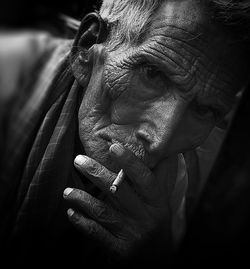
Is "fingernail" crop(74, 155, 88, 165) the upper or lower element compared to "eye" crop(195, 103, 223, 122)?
lower

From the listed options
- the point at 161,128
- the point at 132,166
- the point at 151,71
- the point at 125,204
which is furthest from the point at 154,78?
the point at 125,204

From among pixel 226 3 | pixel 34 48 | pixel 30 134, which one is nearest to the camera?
pixel 226 3

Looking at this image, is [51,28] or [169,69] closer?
[169,69]

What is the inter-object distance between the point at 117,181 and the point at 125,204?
3.6 inches

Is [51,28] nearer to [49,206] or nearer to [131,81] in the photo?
[131,81]

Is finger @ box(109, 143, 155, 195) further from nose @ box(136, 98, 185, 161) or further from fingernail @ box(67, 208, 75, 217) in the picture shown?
fingernail @ box(67, 208, 75, 217)

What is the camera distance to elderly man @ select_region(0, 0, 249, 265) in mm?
1363

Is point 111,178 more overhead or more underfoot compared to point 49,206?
more overhead

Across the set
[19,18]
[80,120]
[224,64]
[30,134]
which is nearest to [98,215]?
[80,120]

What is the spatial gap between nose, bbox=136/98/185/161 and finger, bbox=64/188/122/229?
253 millimetres

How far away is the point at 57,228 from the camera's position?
5.22 feet

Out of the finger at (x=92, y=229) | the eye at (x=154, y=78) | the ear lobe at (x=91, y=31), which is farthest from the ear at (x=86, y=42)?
the finger at (x=92, y=229)

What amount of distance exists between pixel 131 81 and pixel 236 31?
1.16ft

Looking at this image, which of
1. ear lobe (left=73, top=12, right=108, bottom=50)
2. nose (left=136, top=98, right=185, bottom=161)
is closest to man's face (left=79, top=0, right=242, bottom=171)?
nose (left=136, top=98, right=185, bottom=161)
